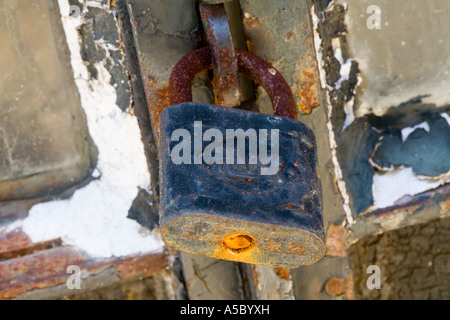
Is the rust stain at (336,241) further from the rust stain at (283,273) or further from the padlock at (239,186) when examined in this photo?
the padlock at (239,186)

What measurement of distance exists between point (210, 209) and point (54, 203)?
1.52 ft

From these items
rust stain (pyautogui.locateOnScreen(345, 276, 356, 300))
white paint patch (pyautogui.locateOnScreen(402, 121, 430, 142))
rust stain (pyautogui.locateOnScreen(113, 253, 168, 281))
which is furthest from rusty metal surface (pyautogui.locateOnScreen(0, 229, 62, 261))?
white paint patch (pyautogui.locateOnScreen(402, 121, 430, 142))

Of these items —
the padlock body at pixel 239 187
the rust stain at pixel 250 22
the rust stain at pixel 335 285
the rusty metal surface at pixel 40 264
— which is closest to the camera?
the padlock body at pixel 239 187

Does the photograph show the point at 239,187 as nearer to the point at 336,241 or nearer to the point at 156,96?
the point at 156,96

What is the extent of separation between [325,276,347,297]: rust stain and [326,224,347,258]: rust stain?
52mm

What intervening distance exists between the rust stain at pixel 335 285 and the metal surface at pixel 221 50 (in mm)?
455

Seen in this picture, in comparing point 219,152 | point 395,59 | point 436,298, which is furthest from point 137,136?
point 436,298

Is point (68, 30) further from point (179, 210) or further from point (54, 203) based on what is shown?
point (179, 210)

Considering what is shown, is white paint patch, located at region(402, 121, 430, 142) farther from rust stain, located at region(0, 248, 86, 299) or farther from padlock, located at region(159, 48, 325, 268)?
rust stain, located at region(0, 248, 86, 299)

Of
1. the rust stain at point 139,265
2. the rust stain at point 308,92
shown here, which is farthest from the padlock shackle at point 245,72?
the rust stain at point 139,265

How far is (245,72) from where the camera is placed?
777 mm

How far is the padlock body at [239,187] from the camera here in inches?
24.6

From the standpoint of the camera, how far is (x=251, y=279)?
1.01 metres

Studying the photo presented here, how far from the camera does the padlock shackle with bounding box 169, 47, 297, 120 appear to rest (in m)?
0.75
